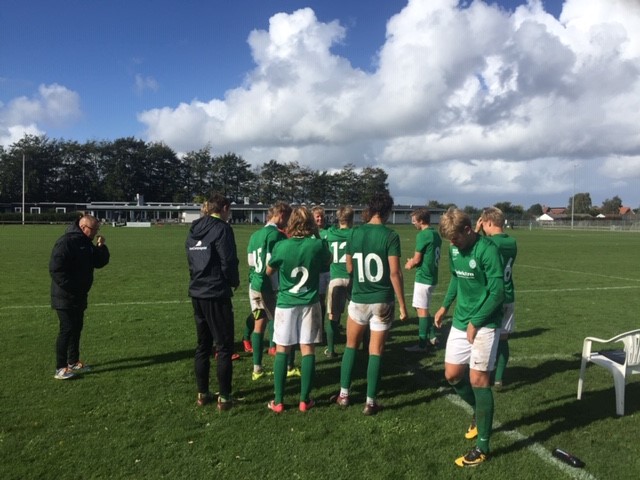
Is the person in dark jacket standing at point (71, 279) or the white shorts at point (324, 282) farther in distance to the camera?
the white shorts at point (324, 282)

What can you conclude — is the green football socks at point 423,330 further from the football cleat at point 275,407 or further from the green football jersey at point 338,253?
the football cleat at point 275,407

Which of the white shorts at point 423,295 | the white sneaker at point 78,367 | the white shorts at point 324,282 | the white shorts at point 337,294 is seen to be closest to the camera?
the white sneaker at point 78,367

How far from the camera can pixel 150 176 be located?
11019cm

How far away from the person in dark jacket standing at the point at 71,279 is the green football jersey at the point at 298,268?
2537 mm

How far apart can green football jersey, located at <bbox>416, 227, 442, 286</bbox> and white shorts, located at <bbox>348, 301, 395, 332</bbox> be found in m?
1.85

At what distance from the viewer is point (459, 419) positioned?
15.4 ft

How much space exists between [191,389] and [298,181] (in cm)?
10761

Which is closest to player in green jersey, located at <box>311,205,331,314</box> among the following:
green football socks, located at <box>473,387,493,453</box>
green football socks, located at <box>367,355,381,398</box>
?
green football socks, located at <box>367,355,381,398</box>

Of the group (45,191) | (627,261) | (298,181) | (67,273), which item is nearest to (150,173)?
(45,191)

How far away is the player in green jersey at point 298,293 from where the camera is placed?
4711 millimetres

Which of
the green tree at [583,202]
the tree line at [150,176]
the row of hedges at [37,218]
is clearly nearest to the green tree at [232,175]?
the tree line at [150,176]

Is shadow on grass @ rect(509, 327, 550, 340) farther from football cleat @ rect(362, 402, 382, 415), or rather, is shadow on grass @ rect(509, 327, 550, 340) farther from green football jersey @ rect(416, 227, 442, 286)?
football cleat @ rect(362, 402, 382, 415)

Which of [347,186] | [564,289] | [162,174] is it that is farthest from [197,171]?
[564,289]

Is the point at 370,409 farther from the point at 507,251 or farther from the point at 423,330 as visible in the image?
the point at 423,330
